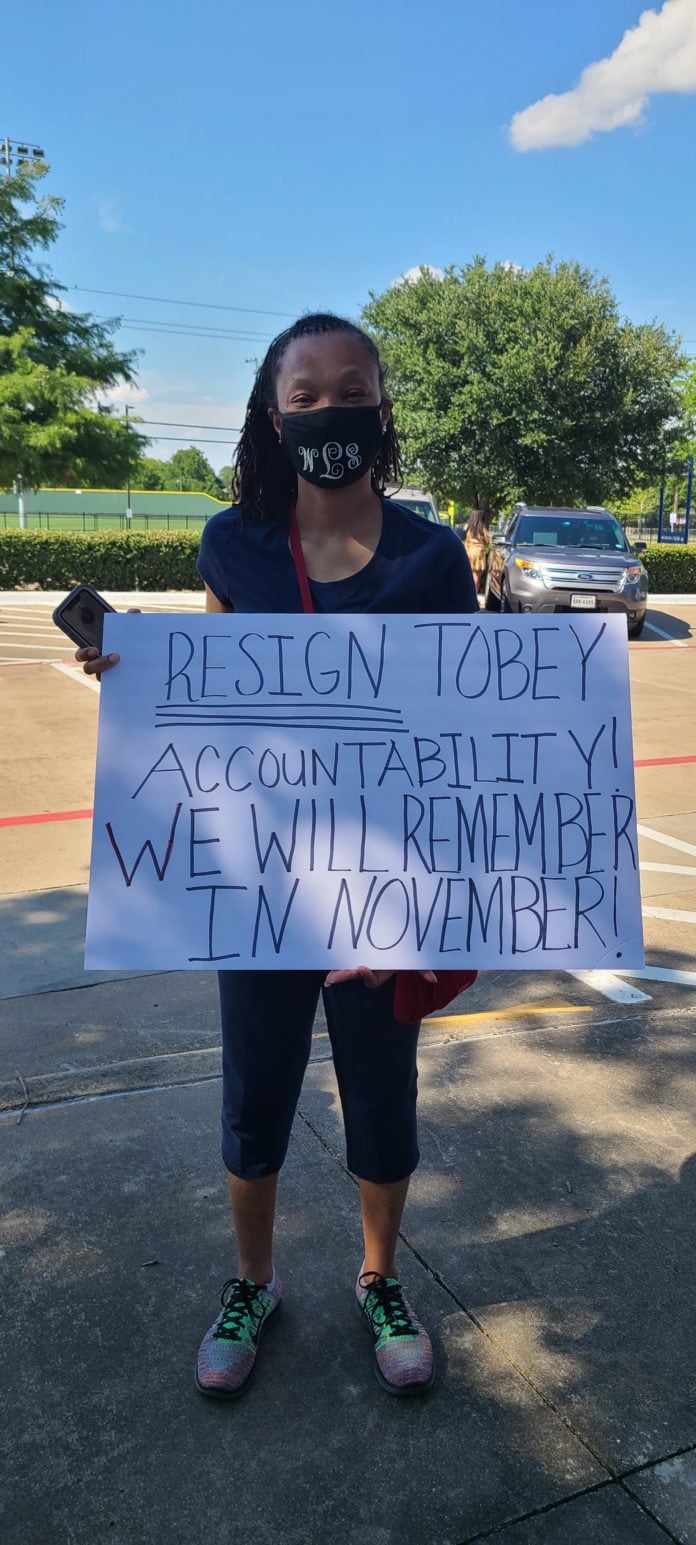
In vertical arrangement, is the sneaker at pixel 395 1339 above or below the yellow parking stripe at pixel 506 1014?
above

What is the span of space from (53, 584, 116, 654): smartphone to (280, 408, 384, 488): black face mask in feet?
1.50

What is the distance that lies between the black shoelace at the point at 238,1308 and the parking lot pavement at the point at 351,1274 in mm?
85

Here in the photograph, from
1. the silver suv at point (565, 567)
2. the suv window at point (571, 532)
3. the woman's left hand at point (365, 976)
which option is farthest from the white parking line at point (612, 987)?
the suv window at point (571, 532)

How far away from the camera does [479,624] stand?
208cm

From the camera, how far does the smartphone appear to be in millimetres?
2053

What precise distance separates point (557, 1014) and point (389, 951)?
2.00 metres

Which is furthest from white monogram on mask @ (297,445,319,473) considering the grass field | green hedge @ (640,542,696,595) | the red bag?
the grass field

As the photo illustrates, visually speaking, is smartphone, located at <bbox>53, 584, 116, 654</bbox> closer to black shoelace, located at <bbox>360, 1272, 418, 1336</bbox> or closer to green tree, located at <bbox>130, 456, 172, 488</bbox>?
black shoelace, located at <bbox>360, 1272, 418, 1336</bbox>

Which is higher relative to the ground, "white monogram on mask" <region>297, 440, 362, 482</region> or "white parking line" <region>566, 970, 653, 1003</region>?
"white monogram on mask" <region>297, 440, 362, 482</region>

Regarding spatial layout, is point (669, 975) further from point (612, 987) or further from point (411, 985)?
point (411, 985)

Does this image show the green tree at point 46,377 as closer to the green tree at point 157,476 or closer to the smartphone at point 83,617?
the smartphone at point 83,617

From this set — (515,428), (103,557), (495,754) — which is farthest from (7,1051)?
(515,428)

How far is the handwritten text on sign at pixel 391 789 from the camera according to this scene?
80.2 inches

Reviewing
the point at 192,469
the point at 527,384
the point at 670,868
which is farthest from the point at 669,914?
the point at 192,469
